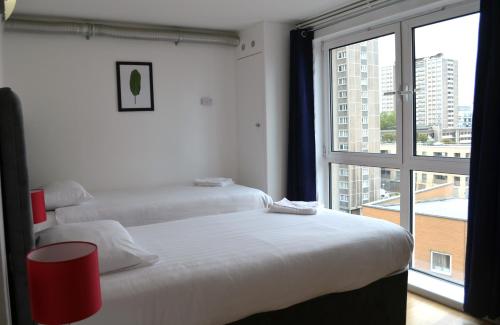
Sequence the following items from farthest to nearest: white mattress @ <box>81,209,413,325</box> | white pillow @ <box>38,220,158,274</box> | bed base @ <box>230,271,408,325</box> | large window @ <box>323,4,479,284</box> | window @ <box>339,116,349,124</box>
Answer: window @ <box>339,116,349,124</box> → large window @ <box>323,4,479,284</box> → bed base @ <box>230,271,408,325</box> → white pillow @ <box>38,220,158,274</box> → white mattress @ <box>81,209,413,325</box>

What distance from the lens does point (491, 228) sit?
102 inches

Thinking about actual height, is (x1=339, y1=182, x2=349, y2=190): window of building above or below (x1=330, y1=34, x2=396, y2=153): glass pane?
below

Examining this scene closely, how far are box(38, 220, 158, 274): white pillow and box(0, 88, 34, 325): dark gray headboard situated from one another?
14.0 inches

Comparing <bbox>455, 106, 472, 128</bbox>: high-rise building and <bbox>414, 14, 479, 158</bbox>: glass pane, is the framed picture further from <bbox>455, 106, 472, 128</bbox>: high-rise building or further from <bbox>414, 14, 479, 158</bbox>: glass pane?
<bbox>455, 106, 472, 128</bbox>: high-rise building

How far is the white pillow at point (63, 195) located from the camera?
3.27m

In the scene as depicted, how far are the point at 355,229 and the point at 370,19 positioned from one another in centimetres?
199

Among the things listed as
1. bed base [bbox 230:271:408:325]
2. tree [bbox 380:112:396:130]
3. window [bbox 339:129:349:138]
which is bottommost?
bed base [bbox 230:271:408:325]

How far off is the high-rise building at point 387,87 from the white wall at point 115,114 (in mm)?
1807

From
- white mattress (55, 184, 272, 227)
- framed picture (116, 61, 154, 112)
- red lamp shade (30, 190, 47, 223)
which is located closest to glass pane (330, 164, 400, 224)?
white mattress (55, 184, 272, 227)

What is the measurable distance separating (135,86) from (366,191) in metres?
2.61

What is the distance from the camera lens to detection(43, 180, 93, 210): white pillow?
10.7ft

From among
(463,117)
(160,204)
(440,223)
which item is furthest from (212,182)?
(463,117)

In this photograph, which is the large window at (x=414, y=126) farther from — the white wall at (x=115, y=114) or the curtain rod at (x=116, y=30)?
the white wall at (x=115, y=114)

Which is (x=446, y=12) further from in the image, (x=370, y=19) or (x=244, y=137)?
(x=244, y=137)
